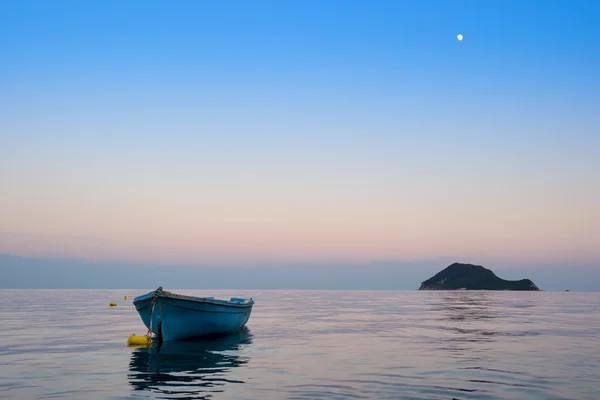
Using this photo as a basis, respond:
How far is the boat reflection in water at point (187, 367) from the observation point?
17359 millimetres

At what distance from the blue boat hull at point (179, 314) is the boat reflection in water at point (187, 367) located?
637mm

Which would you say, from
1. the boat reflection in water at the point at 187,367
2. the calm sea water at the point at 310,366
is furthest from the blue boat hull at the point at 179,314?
the calm sea water at the point at 310,366

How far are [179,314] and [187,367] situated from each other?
8.46m

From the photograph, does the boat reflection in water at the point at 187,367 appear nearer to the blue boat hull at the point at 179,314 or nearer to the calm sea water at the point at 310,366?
the calm sea water at the point at 310,366

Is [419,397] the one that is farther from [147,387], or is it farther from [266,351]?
[266,351]

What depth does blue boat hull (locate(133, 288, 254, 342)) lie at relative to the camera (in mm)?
29391

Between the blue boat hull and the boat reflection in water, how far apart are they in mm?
637

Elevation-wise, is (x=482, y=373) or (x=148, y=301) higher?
(x=148, y=301)

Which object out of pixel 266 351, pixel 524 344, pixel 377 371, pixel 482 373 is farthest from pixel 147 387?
pixel 524 344

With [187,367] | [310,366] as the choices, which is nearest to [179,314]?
[187,367]

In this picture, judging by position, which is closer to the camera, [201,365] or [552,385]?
[552,385]

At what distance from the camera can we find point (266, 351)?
2733 cm

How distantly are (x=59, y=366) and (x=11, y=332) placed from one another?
17714mm

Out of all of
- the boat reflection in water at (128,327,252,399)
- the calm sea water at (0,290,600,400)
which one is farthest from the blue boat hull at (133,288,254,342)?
the calm sea water at (0,290,600,400)
